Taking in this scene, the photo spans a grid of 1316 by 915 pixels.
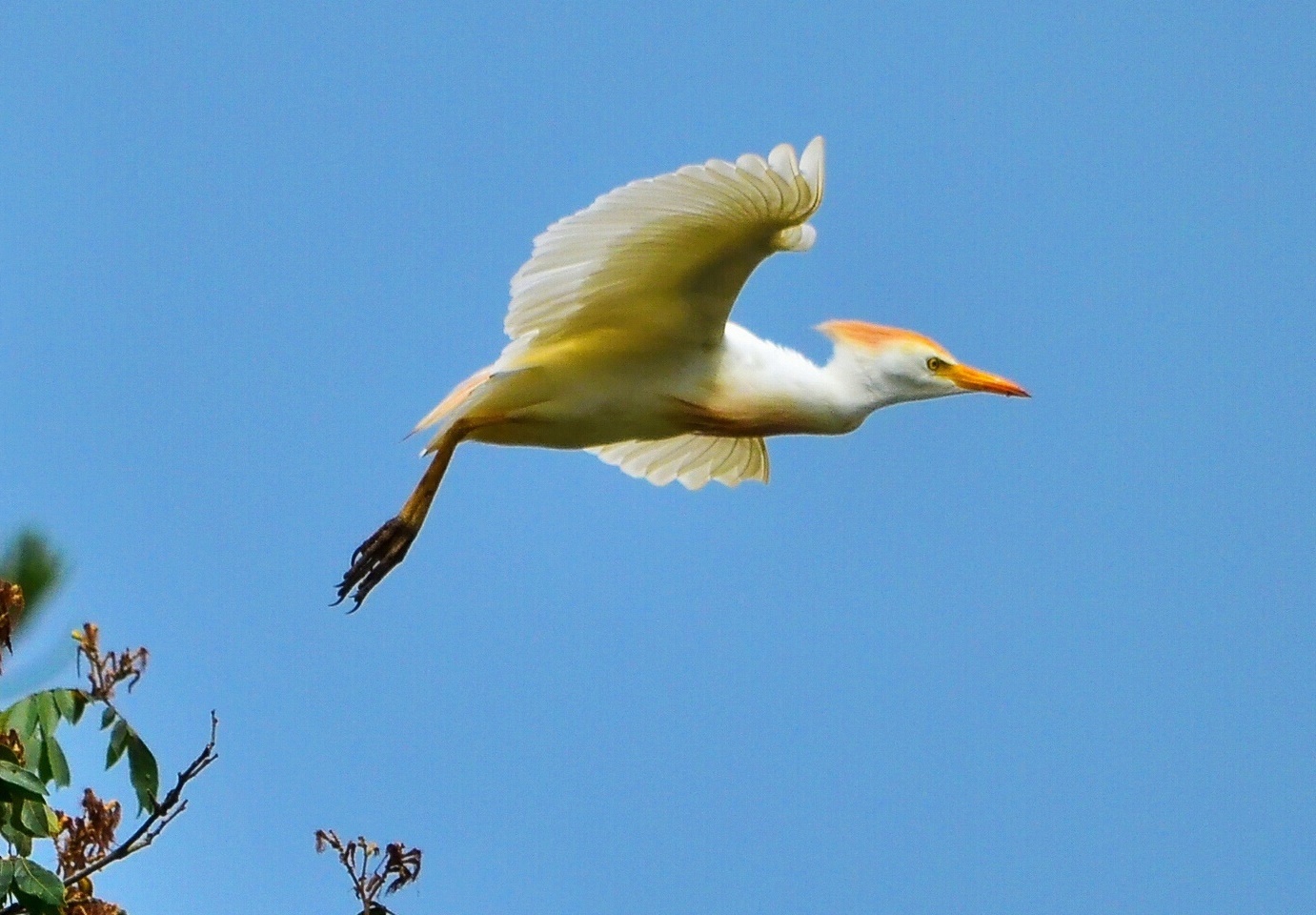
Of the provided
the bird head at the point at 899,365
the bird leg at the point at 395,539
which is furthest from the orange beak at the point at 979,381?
the bird leg at the point at 395,539

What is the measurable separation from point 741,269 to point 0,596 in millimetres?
3207

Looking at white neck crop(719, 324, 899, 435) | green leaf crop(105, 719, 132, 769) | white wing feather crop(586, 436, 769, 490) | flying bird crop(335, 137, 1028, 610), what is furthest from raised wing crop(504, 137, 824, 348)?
green leaf crop(105, 719, 132, 769)

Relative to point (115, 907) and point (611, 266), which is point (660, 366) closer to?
point (611, 266)

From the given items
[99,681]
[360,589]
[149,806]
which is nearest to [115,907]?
[149,806]

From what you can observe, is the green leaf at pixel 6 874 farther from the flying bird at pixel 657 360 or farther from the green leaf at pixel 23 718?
the flying bird at pixel 657 360

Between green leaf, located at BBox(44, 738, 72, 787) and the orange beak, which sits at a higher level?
the orange beak

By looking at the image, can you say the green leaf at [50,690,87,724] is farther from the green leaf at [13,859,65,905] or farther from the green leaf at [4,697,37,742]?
the green leaf at [13,859,65,905]

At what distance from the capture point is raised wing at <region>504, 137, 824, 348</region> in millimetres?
6570

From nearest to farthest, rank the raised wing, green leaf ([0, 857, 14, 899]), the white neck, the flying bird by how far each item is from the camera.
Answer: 1. green leaf ([0, 857, 14, 899])
2. the raised wing
3. the flying bird
4. the white neck

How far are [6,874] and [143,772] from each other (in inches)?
28.8

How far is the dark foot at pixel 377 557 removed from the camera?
7617 mm

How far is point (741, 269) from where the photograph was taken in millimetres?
7254

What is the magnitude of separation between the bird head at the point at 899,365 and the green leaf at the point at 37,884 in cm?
417

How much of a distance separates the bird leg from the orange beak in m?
2.13
